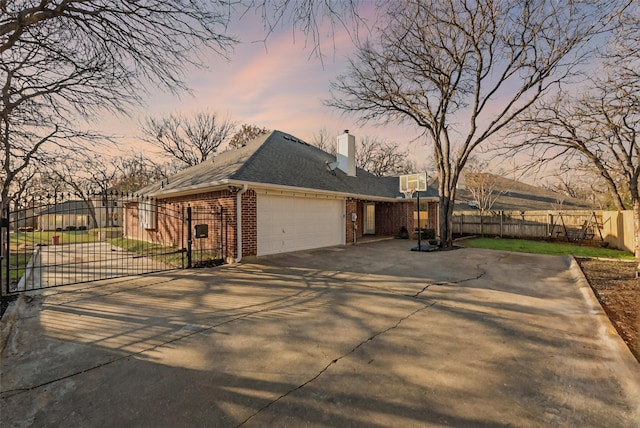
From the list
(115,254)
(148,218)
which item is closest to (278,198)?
(115,254)

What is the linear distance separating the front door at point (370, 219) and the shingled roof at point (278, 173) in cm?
164

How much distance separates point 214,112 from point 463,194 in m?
31.3

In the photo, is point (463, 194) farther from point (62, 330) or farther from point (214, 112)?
point (62, 330)

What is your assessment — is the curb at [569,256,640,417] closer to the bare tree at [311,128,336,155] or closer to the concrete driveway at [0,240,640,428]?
the concrete driveway at [0,240,640,428]

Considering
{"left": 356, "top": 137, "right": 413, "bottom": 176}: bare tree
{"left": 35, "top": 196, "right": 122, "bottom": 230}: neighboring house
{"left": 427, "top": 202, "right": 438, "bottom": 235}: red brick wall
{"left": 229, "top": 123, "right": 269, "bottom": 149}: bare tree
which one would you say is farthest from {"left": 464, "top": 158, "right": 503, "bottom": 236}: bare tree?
{"left": 35, "top": 196, "right": 122, "bottom": 230}: neighboring house

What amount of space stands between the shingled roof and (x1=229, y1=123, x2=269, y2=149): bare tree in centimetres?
1261

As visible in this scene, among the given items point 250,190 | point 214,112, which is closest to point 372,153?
point 214,112

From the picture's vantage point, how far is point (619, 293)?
5.76 m

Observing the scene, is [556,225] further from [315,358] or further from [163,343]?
[163,343]

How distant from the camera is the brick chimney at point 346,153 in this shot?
52.0 feet

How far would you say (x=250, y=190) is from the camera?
9453 mm

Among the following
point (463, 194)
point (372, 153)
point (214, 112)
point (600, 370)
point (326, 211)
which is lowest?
point (600, 370)

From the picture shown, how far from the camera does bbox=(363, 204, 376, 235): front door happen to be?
60.7 feet

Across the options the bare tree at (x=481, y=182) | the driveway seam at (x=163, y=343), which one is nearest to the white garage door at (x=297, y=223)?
the driveway seam at (x=163, y=343)
